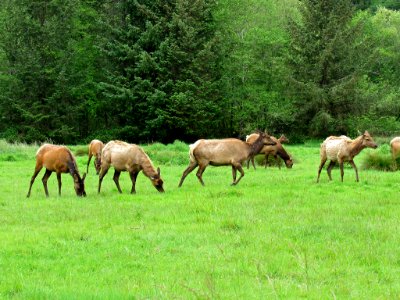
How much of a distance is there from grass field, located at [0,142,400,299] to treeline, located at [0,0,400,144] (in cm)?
2927

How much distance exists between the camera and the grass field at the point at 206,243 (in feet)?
23.1

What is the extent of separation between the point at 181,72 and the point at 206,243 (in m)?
37.6

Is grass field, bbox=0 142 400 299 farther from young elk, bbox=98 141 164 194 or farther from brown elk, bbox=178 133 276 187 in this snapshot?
brown elk, bbox=178 133 276 187

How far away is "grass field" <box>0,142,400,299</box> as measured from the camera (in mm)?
7043

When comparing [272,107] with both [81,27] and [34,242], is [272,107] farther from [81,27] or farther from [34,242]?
[34,242]

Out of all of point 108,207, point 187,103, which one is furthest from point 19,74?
point 108,207

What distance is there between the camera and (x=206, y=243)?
9625mm

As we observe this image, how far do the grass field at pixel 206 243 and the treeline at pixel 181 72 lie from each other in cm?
2927

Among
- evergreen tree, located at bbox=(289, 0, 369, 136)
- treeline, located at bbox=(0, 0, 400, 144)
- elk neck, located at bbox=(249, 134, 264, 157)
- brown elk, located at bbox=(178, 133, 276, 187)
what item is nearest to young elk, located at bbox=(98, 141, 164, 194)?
brown elk, located at bbox=(178, 133, 276, 187)

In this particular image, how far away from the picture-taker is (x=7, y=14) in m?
49.5

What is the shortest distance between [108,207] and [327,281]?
294 inches

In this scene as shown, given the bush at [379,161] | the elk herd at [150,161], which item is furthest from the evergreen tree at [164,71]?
the elk herd at [150,161]

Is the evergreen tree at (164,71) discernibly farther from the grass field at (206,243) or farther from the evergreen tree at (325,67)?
the grass field at (206,243)

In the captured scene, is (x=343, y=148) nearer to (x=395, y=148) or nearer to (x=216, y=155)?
(x=216, y=155)
